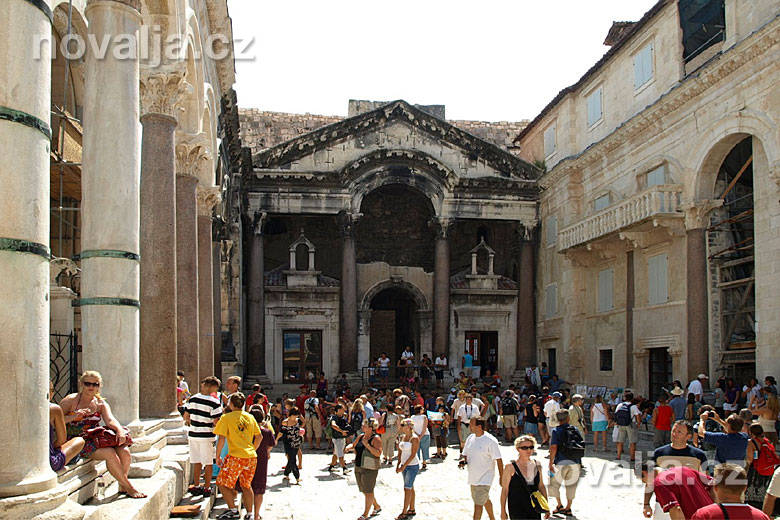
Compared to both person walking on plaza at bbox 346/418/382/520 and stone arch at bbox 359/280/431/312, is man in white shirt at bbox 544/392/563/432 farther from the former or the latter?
stone arch at bbox 359/280/431/312

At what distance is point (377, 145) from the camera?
101 feet

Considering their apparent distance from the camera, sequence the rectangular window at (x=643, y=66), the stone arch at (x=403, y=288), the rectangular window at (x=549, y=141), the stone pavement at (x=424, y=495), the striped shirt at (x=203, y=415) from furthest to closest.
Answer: the stone arch at (x=403, y=288)
the rectangular window at (x=549, y=141)
the rectangular window at (x=643, y=66)
the stone pavement at (x=424, y=495)
the striped shirt at (x=203, y=415)

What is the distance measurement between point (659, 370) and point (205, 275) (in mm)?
13820

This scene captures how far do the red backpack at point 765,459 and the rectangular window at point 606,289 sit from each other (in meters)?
18.2

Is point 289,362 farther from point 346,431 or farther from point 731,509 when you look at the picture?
point 731,509

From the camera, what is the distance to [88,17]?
8.29 m

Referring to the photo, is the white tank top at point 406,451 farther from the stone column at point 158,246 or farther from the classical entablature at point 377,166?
the classical entablature at point 377,166

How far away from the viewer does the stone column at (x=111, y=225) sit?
25.2 ft

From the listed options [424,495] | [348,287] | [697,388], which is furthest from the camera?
[348,287]

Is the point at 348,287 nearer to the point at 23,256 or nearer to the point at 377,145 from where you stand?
the point at 377,145

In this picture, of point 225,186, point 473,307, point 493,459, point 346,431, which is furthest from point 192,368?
point 473,307

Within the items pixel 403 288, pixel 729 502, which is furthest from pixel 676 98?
pixel 729 502

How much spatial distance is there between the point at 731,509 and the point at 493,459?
15.1ft

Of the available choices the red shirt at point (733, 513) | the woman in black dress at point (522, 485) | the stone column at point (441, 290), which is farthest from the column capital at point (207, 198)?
the stone column at point (441, 290)
